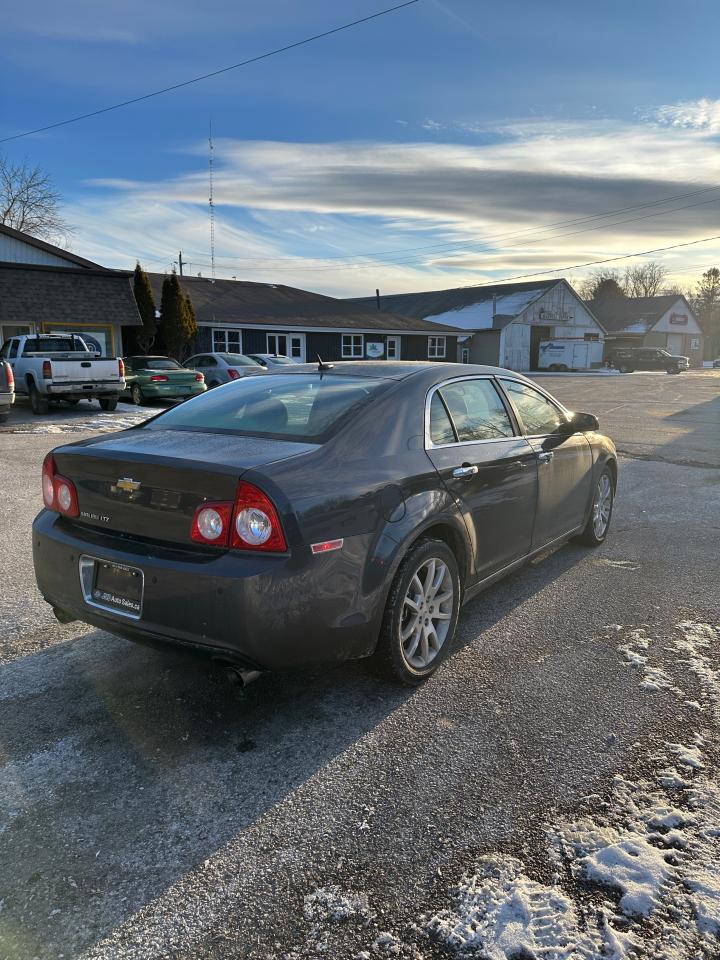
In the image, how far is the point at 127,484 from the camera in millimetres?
3092

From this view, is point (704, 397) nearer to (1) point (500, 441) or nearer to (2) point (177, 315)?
(2) point (177, 315)

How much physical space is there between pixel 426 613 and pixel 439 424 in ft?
3.39

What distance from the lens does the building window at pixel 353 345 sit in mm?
37531

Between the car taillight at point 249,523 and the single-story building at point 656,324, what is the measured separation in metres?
68.7

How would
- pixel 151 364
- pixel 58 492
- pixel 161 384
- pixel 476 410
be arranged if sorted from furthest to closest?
1. pixel 151 364
2. pixel 161 384
3. pixel 476 410
4. pixel 58 492

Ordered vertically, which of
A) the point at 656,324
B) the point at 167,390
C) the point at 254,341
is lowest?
the point at 167,390

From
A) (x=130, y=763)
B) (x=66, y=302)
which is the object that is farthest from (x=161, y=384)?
(x=130, y=763)

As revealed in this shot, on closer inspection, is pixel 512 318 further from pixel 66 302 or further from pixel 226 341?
pixel 66 302

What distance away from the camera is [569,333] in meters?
55.5

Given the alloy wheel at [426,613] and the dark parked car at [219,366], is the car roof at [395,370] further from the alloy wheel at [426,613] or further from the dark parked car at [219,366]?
the dark parked car at [219,366]

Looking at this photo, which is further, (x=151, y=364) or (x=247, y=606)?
(x=151, y=364)

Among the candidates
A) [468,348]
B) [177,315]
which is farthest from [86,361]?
[468,348]

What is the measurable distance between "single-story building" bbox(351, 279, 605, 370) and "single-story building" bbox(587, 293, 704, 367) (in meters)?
12.7

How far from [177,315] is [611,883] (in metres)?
27.6
